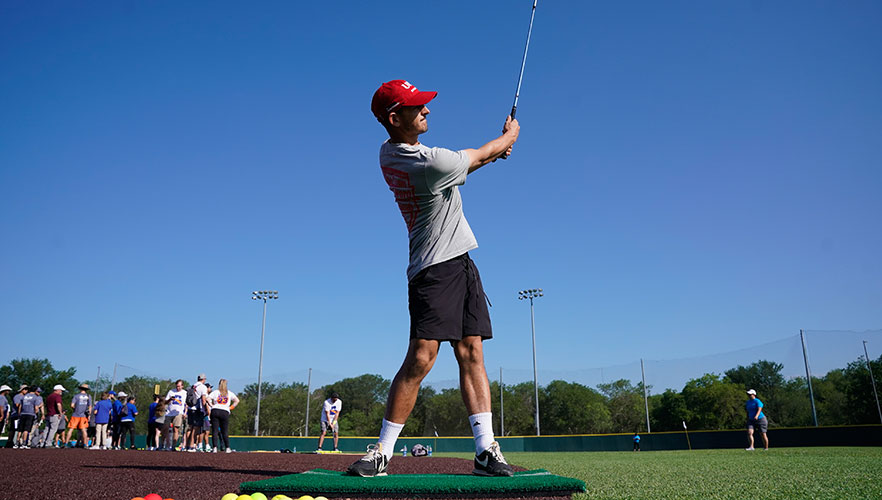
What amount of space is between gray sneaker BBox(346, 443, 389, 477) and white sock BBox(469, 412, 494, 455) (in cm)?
51

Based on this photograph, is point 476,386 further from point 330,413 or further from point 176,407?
point 176,407

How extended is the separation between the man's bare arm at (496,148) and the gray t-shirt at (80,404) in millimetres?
15474

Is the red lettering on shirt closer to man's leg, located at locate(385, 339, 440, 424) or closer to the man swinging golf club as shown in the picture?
the man swinging golf club

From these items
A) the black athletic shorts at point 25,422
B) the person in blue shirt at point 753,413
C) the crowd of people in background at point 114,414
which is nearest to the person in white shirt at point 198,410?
the crowd of people in background at point 114,414

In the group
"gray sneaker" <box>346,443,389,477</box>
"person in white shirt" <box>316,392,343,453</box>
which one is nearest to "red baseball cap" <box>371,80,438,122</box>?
"gray sneaker" <box>346,443,389,477</box>

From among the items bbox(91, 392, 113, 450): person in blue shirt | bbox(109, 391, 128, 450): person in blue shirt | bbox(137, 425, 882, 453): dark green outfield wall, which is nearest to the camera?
bbox(91, 392, 113, 450): person in blue shirt

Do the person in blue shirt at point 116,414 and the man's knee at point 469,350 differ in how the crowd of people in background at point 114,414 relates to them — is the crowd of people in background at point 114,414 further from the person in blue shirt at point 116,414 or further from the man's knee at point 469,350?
the man's knee at point 469,350

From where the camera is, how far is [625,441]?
26.9 m

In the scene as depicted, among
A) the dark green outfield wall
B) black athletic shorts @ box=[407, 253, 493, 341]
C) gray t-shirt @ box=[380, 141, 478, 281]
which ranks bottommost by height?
the dark green outfield wall

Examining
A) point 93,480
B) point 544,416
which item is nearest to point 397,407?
point 93,480

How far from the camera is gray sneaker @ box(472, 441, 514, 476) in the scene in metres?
2.87

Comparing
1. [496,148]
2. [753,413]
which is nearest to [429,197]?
[496,148]

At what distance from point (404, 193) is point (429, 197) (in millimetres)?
155

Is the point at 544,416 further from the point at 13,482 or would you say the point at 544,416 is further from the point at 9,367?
the point at 9,367
